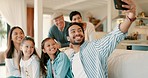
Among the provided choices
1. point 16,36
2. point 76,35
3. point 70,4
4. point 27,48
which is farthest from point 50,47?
point 70,4

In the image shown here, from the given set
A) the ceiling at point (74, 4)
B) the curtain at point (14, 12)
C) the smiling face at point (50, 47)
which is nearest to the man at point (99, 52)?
the smiling face at point (50, 47)

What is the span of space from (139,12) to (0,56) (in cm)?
467

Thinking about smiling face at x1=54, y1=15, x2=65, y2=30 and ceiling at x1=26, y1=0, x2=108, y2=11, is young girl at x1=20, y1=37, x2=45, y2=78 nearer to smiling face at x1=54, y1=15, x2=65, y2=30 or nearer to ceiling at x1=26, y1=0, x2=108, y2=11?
smiling face at x1=54, y1=15, x2=65, y2=30

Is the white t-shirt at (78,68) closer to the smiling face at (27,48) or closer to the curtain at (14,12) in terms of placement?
the smiling face at (27,48)

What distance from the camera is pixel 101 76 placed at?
111 centimetres

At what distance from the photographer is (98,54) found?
1.11 metres

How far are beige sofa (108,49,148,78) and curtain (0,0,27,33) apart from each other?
4476 millimetres

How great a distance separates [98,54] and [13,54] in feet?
4.08

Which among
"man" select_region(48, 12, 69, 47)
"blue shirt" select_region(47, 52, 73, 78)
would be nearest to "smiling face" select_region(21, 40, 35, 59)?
"blue shirt" select_region(47, 52, 73, 78)

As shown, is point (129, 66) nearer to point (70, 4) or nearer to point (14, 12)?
point (14, 12)

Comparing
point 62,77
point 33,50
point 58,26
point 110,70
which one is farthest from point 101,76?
point 58,26

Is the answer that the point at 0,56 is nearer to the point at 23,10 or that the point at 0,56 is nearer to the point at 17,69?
the point at 23,10

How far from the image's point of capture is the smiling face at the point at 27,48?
6.13 feet

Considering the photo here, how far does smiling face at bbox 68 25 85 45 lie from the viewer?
1.34 m
